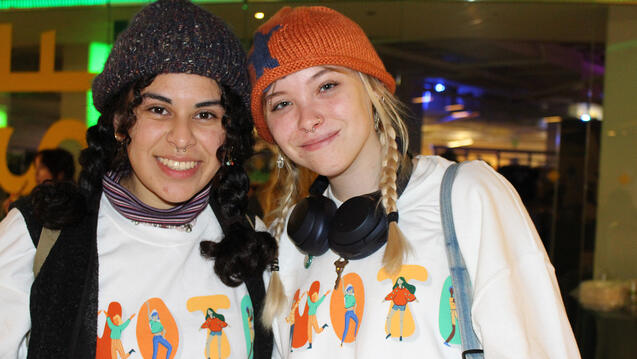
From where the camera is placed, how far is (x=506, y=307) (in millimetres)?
1211

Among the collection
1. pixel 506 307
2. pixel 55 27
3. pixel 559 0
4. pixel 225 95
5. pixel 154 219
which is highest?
pixel 559 0

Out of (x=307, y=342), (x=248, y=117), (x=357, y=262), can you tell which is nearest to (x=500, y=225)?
(x=357, y=262)

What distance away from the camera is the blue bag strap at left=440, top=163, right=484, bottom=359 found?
49.2 inches

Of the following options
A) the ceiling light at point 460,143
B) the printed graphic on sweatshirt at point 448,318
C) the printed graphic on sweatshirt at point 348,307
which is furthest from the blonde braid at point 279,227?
the ceiling light at point 460,143

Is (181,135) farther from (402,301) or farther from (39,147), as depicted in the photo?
(39,147)

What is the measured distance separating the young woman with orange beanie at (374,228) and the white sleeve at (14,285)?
2.33 ft

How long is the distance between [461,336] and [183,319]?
2.71 feet

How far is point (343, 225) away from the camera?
1475 mm

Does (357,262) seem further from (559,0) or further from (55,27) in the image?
(55,27)

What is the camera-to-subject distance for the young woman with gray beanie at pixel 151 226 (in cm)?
142

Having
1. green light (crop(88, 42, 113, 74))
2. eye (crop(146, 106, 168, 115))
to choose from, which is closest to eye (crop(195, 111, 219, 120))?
eye (crop(146, 106, 168, 115))

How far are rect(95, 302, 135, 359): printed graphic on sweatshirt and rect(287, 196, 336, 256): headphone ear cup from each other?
552 mm

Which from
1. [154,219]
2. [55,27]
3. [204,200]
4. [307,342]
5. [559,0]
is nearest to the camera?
[307,342]

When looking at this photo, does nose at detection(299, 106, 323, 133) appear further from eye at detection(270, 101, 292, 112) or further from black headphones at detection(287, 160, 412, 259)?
black headphones at detection(287, 160, 412, 259)
